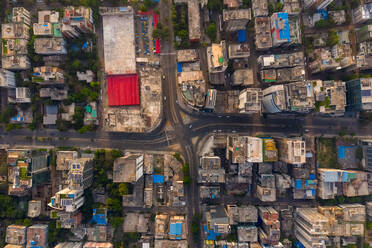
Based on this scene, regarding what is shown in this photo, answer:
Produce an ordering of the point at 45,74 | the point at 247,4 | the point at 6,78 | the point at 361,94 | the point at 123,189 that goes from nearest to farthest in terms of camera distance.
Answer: the point at 361,94, the point at 45,74, the point at 123,189, the point at 6,78, the point at 247,4

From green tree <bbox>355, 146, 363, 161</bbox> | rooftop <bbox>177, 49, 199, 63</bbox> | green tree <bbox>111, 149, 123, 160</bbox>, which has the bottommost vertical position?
green tree <bbox>355, 146, 363, 161</bbox>

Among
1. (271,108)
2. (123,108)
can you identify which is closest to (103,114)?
(123,108)

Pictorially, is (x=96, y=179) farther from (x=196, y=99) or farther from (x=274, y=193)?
(x=274, y=193)

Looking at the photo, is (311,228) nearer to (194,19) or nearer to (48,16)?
(194,19)

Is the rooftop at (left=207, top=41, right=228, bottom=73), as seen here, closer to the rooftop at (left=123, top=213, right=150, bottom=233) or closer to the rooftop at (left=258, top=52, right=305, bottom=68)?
the rooftop at (left=258, top=52, right=305, bottom=68)

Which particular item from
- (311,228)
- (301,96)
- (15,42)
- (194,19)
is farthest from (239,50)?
(15,42)

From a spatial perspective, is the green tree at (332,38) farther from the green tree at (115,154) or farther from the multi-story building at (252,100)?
the green tree at (115,154)

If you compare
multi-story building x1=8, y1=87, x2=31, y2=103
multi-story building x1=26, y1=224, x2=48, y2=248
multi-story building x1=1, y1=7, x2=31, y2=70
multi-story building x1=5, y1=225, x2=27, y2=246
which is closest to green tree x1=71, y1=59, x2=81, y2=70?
multi-story building x1=1, y1=7, x2=31, y2=70
